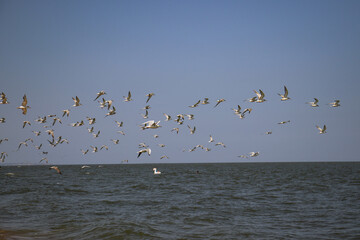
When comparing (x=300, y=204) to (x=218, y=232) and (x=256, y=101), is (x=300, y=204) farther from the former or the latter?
(x=218, y=232)

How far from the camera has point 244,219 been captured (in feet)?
57.1

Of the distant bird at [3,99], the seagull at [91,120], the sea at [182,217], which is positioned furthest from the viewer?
the seagull at [91,120]

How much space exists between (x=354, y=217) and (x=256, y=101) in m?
11.0

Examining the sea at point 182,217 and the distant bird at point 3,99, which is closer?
the sea at point 182,217

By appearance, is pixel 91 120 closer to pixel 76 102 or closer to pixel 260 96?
pixel 76 102

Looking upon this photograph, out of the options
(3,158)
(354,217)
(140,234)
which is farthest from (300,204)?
(3,158)

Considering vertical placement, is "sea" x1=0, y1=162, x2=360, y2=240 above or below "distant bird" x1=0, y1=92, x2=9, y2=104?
below

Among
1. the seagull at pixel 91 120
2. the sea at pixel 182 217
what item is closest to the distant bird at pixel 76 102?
the seagull at pixel 91 120

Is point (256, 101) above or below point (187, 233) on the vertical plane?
above

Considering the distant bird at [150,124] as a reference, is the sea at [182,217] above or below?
below

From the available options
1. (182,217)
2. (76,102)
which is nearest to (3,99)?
(76,102)

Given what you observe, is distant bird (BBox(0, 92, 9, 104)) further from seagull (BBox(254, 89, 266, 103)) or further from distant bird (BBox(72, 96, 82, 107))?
seagull (BBox(254, 89, 266, 103))

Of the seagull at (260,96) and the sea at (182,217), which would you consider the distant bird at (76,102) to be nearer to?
the sea at (182,217)

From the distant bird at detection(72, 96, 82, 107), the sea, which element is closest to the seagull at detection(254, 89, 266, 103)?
the sea
